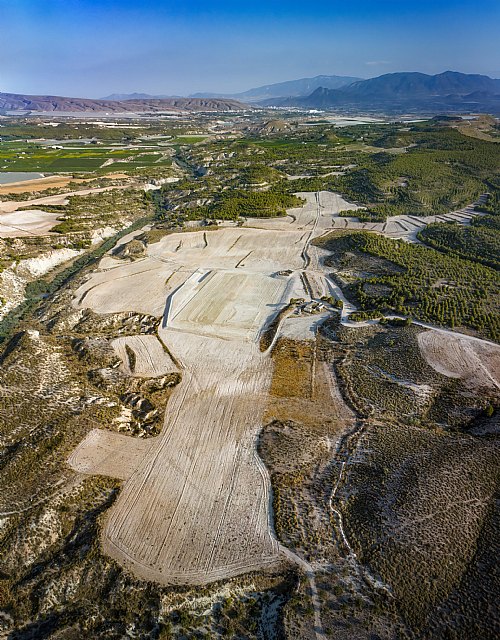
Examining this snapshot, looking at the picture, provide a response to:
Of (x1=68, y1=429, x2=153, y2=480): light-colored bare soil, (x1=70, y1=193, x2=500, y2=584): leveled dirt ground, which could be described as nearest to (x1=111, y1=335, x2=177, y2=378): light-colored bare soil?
(x1=70, y1=193, x2=500, y2=584): leveled dirt ground

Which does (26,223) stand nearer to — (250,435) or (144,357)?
(144,357)

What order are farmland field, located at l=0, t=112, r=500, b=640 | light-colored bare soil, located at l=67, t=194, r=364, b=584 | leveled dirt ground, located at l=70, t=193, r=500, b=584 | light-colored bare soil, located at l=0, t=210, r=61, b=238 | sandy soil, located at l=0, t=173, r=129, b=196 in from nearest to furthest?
farmland field, located at l=0, t=112, r=500, b=640 → light-colored bare soil, located at l=67, t=194, r=364, b=584 → leveled dirt ground, located at l=70, t=193, r=500, b=584 → light-colored bare soil, located at l=0, t=210, r=61, b=238 → sandy soil, located at l=0, t=173, r=129, b=196

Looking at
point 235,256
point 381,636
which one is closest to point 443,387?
point 381,636

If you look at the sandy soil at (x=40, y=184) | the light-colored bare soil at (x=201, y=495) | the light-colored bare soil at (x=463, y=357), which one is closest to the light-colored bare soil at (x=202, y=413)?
the light-colored bare soil at (x=201, y=495)

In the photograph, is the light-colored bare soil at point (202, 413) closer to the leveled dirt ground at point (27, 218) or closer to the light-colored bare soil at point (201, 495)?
the light-colored bare soil at point (201, 495)

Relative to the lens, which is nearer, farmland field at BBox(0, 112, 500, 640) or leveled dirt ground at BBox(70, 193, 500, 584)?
farmland field at BBox(0, 112, 500, 640)

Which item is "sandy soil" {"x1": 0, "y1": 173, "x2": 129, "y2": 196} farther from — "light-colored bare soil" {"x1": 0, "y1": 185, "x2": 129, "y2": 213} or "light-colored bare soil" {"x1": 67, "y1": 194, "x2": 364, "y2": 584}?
"light-colored bare soil" {"x1": 67, "y1": 194, "x2": 364, "y2": 584}
